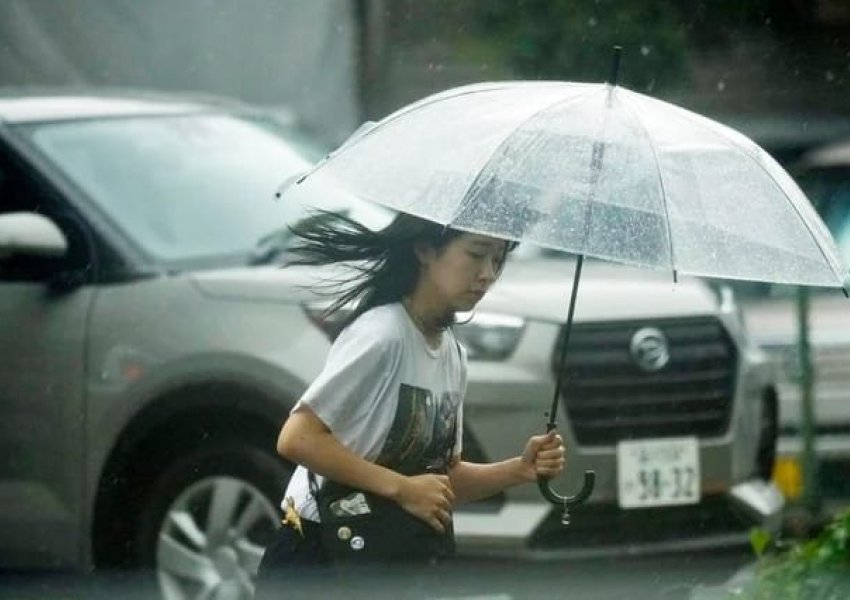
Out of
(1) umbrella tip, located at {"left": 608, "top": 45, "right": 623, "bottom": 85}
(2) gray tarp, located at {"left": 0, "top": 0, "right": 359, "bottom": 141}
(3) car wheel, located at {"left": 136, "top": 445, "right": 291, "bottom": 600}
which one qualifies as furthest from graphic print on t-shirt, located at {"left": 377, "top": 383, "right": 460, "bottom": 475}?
(2) gray tarp, located at {"left": 0, "top": 0, "right": 359, "bottom": 141}

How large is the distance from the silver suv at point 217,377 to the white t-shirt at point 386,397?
245 centimetres

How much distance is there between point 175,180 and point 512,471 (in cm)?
328

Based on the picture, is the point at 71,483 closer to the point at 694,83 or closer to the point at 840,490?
the point at 840,490

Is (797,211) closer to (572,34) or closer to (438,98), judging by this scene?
(438,98)

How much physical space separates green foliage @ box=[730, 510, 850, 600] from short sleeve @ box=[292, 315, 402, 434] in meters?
1.63

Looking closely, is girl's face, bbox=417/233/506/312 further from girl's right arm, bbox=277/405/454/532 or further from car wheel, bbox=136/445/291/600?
car wheel, bbox=136/445/291/600

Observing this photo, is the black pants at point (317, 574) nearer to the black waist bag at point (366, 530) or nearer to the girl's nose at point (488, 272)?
the black waist bag at point (366, 530)

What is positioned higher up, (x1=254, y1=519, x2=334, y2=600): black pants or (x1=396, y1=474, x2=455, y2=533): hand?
(x1=396, y1=474, x2=455, y2=533): hand

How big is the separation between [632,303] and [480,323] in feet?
2.12

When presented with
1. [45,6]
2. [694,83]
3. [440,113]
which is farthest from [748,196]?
[694,83]

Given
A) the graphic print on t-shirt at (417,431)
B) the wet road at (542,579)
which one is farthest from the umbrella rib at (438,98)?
the wet road at (542,579)

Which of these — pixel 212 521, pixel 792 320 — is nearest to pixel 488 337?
pixel 212 521

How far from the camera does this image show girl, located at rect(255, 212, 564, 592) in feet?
14.3

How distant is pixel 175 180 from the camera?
7.58 metres
